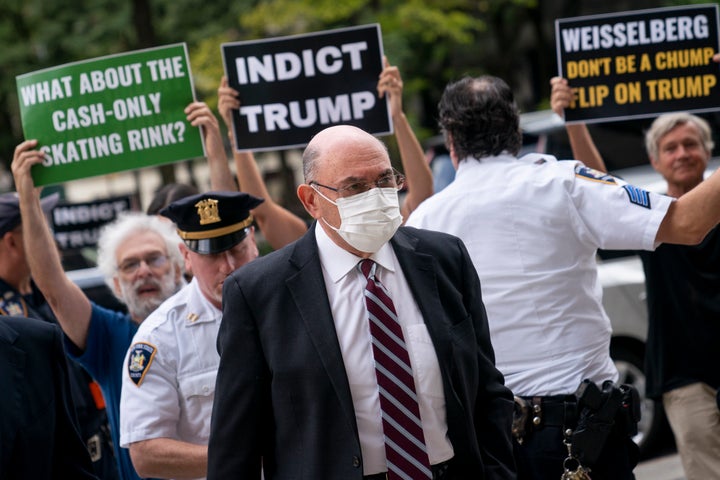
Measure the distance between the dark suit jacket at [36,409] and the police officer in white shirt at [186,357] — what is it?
1.43 ft

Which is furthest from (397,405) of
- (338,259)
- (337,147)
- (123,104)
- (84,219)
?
(84,219)

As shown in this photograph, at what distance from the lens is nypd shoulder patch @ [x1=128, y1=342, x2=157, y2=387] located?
3.58 metres

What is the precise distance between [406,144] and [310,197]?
6.43 feet

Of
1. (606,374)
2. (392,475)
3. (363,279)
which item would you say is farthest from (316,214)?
(606,374)

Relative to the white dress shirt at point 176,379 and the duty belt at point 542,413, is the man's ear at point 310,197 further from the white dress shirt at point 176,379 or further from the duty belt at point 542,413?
the duty belt at point 542,413

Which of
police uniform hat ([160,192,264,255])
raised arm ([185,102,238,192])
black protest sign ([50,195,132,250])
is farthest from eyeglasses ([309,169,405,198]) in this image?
black protest sign ([50,195,132,250])

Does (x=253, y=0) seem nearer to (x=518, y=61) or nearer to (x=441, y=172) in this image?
(x=441, y=172)

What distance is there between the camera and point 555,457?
149 inches

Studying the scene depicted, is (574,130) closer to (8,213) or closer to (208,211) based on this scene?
(208,211)

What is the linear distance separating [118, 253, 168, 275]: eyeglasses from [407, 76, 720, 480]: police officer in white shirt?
1.30 meters

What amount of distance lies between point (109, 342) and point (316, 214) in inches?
65.7

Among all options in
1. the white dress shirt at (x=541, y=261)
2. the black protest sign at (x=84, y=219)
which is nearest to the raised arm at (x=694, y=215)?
the white dress shirt at (x=541, y=261)

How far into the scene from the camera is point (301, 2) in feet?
46.8

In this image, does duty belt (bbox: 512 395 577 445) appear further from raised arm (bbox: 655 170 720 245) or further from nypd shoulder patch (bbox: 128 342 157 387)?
nypd shoulder patch (bbox: 128 342 157 387)
